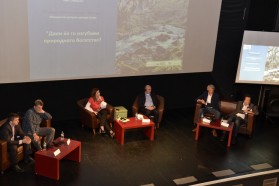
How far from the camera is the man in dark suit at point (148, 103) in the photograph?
7492 millimetres

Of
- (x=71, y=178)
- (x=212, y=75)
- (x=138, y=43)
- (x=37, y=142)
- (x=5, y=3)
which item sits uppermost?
(x=5, y=3)

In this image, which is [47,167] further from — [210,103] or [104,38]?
[210,103]

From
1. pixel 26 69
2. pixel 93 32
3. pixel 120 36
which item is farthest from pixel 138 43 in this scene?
pixel 26 69

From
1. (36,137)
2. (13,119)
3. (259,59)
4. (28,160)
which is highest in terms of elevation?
(259,59)

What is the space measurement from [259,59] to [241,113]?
1.61 meters

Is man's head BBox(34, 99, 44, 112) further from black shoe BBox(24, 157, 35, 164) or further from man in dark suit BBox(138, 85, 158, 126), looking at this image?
man in dark suit BBox(138, 85, 158, 126)

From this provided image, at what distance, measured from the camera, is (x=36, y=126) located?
5.84 meters

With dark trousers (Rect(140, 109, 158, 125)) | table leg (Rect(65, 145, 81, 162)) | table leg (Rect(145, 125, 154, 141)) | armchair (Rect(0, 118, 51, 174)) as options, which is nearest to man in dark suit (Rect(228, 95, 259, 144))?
dark trousers (Rect(140, 109, 158, 125))

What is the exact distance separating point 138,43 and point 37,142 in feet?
9.84

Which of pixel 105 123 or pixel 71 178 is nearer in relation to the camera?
pixel 71 178

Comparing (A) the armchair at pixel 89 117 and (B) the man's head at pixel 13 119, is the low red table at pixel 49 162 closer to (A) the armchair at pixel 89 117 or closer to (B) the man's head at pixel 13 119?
(B) the man's head at pixel 13 119

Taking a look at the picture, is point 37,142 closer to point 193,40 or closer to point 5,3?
point 5,3

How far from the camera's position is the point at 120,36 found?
23.6 ft

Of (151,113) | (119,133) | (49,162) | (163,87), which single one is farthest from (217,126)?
(49,162)
